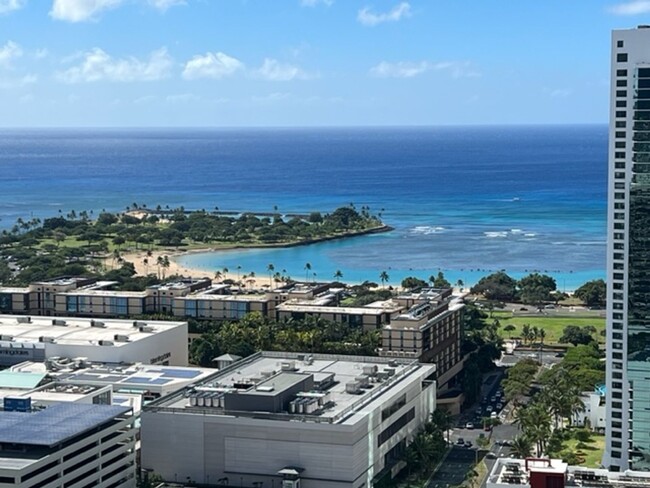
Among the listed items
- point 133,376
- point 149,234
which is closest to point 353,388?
point 133,376

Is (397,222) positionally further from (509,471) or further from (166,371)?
(509,471)

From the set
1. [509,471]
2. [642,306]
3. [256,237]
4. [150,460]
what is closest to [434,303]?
[642,306]

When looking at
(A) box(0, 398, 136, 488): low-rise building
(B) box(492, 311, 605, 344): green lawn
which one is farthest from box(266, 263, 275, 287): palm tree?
(A) box(0, 398, 136, 488): low-rise building

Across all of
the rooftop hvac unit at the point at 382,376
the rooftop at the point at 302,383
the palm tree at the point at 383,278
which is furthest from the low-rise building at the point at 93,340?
the palm tree at the point at 383,278

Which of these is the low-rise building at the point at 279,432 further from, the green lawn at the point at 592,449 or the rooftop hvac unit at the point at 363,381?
the green lawn at the point at 592,449

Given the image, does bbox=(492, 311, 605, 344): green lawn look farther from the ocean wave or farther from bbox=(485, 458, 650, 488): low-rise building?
the ocean wave

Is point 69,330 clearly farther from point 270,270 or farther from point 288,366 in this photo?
point 270,270
